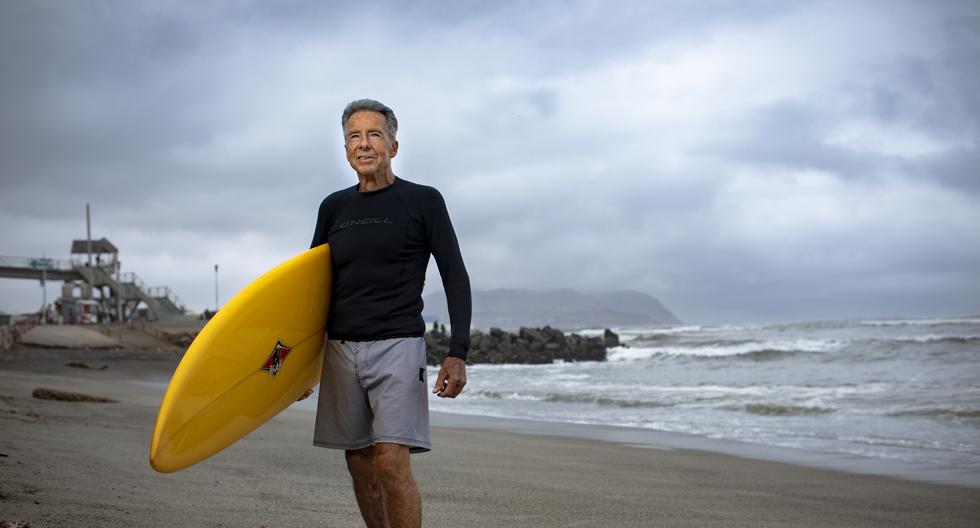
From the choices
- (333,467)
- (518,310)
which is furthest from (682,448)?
(518,310)

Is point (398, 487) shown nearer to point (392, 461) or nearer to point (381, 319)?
point (392, 461)

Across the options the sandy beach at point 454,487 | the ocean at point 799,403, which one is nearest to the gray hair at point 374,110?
the sandy beach at point 454,487

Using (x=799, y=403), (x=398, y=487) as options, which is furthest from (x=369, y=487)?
(x=799, y=403)

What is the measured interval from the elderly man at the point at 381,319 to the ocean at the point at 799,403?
448cm

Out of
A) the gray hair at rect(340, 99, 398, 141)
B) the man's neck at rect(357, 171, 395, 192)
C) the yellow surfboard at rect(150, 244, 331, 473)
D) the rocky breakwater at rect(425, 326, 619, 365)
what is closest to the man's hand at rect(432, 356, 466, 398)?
the yellow surfboard at rect(150, 244, 331, 473)

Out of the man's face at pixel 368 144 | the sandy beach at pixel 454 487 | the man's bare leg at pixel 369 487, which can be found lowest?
the sandy beach at pixel 454 487

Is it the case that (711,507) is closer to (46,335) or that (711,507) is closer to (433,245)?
(433,245)

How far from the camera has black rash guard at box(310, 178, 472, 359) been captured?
252cm

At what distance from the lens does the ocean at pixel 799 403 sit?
23.4ft

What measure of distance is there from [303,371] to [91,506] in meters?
1.05

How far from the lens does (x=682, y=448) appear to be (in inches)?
272

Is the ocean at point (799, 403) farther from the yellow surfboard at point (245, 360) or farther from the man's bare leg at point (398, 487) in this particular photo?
the yellow surfboard at point (245, 360)

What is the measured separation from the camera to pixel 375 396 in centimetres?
246

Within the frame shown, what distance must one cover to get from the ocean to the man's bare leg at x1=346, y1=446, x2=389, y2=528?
177 inches
